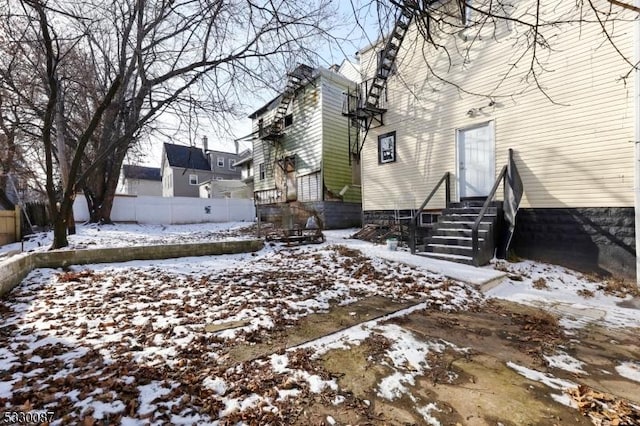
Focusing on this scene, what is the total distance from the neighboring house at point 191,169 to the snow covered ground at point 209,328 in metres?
26.3

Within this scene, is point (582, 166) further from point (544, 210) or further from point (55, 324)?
point (55, 324)

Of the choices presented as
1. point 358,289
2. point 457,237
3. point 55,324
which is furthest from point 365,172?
point 55,324

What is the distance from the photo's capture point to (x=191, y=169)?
30.7 meters

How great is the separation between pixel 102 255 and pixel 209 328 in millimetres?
4814

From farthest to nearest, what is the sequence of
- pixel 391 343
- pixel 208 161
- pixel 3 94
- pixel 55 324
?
pixel 208 161, pixel 3 94, pixel 55 324, pixel 391 343

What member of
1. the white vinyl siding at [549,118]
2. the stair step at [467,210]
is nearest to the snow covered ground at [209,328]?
the stair step at [467,210]

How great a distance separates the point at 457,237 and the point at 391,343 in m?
4.93

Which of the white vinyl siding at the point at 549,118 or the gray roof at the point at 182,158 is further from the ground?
the gray roof at the point at 182,158

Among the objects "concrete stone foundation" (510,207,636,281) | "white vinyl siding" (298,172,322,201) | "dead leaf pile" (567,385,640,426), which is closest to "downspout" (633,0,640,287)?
"concrete stone foundation" (510,207,636,281)

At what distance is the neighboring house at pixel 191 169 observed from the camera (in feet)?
100.0

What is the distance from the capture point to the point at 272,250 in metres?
8.46

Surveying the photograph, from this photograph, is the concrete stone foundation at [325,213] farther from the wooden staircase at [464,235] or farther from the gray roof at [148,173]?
the gray roof at [148,173]

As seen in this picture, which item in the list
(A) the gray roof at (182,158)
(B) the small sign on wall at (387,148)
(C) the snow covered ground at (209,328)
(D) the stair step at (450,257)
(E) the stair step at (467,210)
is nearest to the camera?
(C) the snow covered ground at (209,328)

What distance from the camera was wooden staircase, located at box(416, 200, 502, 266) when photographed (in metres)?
6.70
